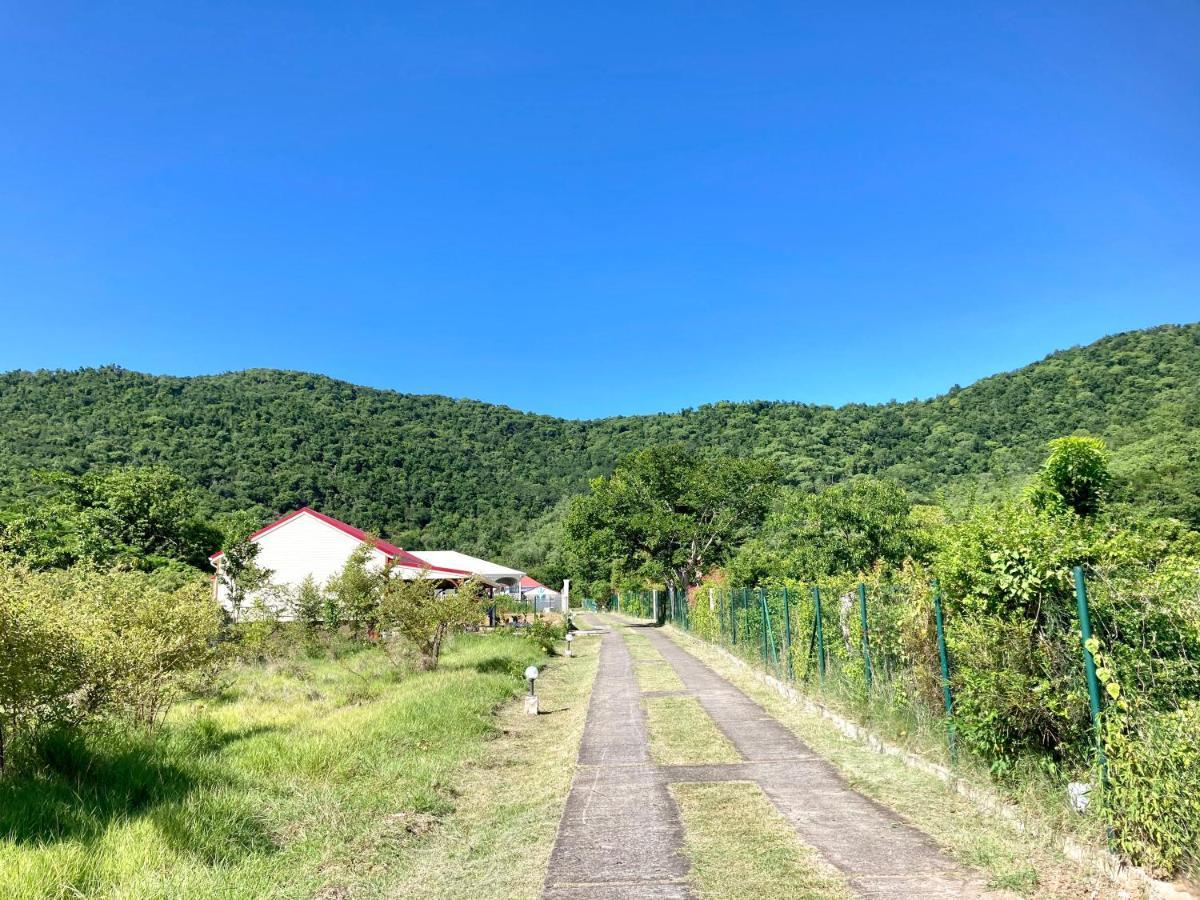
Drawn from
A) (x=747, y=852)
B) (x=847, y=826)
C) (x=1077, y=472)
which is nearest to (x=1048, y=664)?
(x=847, y=826)

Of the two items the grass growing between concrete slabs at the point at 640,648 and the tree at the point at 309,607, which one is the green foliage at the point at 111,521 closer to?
the tree at the point at 309,607

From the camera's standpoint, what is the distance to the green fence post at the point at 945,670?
7.19 meters

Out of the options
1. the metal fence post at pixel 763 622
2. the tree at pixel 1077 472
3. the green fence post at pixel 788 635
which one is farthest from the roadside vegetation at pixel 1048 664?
the tree at pixel 1077 472

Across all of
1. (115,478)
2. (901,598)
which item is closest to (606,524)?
(115,478)

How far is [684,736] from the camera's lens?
10.4 meters

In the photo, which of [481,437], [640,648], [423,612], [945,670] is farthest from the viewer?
[481,437]

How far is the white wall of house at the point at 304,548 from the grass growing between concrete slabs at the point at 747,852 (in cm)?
2940

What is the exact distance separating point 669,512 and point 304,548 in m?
20.4

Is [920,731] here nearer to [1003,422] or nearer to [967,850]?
[967,850]

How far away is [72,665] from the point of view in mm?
7301

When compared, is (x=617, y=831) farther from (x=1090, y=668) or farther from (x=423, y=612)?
(x=423, y=612)

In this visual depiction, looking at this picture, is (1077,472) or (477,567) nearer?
(1077,472)

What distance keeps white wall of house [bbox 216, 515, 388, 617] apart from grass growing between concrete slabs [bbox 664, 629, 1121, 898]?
28.6 m

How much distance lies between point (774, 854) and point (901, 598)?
454 cm
